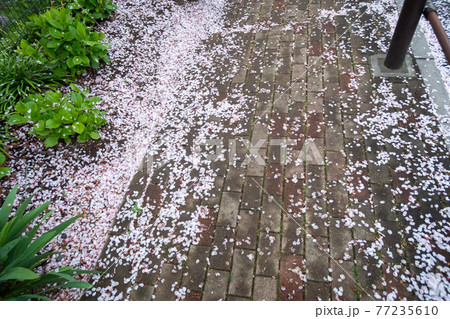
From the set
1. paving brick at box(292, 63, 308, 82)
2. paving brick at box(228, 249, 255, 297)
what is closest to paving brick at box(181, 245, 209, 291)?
paving brick at box(228, 249, 255, 297)

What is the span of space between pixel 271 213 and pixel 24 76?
4026 millimetres

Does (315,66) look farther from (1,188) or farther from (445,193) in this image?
(1,188)

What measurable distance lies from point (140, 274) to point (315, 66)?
3.80m

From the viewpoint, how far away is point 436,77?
4.02 m

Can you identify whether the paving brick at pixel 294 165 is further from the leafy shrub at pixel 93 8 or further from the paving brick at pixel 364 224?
the leafy shrub at pixel 93 8

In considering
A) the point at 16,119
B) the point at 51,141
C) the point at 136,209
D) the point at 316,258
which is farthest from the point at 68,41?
the point at 316,258

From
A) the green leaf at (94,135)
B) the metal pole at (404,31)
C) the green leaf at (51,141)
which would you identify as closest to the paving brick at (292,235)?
the green leaf at (94,135)

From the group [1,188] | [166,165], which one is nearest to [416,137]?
[166,165]

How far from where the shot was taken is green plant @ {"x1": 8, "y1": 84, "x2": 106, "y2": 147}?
3465 millimetres

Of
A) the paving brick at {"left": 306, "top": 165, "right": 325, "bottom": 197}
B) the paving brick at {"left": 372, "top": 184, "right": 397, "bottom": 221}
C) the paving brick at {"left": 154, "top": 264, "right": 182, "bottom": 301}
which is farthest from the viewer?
the paving brick at {"left": 306, "top": 165, "right": 325, "bottom": 197}

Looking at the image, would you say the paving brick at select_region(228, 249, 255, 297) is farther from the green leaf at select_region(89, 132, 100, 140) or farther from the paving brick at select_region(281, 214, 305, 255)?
the green leaf at select_region(89, 132, 100, 140)

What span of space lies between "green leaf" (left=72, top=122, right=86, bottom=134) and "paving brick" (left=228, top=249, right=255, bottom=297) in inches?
94.7
